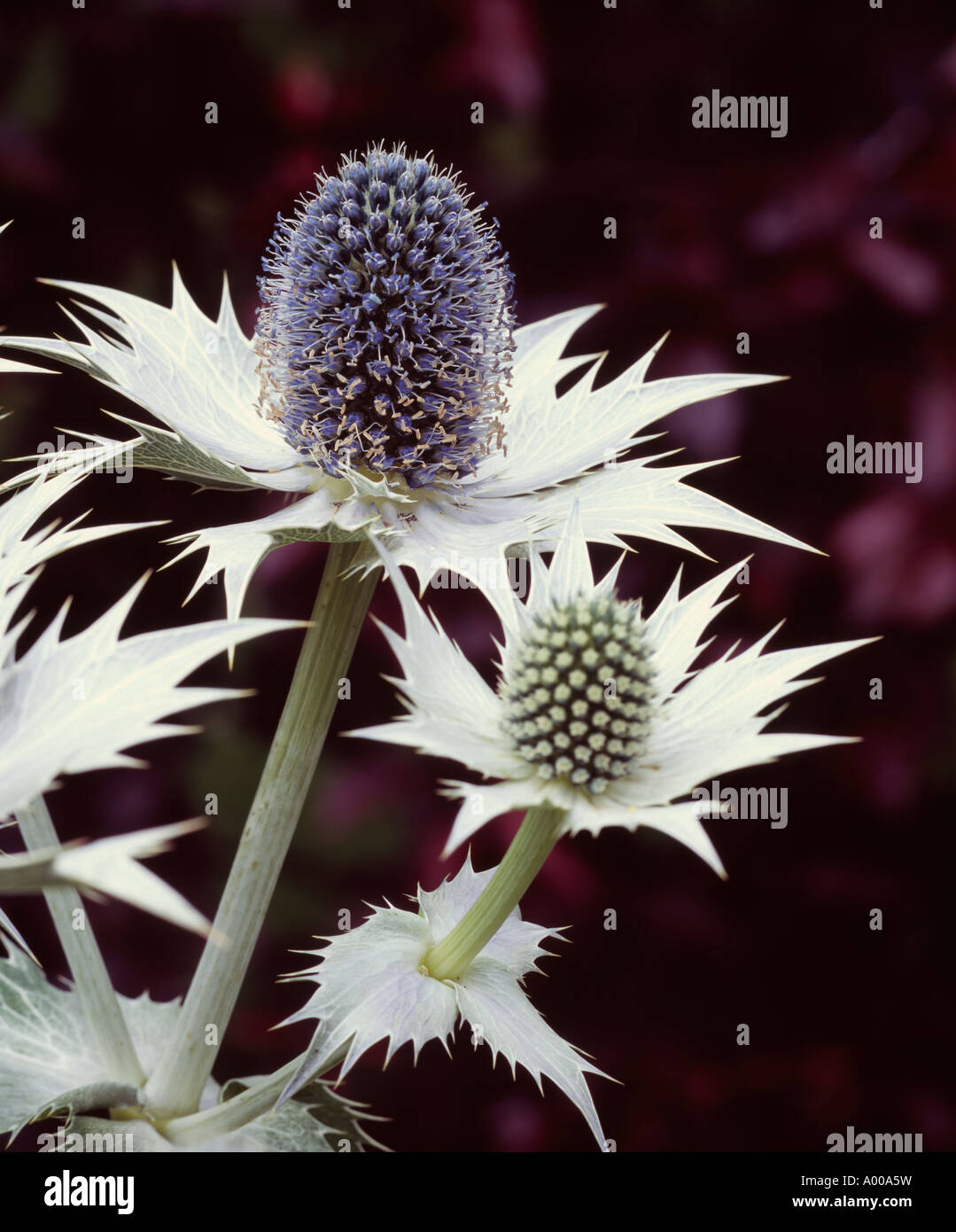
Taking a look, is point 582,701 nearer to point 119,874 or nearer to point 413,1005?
point 413,1005

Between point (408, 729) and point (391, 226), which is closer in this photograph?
point (408, 729)

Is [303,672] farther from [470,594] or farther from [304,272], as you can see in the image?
[470,594]

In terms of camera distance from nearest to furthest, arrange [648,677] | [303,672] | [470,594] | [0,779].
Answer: [0,779] → [648,677] → [303,672] → [470,594]

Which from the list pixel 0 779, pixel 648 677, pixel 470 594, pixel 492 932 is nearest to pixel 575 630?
pixel 648 677

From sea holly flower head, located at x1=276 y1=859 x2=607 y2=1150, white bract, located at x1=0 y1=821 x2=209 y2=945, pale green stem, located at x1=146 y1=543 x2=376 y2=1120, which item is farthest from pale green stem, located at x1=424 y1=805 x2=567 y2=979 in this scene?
white bract, located at x1=0 y1=821 x2=209 y2=945

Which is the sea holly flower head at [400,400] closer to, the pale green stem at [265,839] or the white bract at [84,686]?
the pale green stem at [265,839]

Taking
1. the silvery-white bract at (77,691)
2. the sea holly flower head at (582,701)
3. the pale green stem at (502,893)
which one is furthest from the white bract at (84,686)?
the pale green stem at (502,893)

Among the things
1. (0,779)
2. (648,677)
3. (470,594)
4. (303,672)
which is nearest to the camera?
(0,779)
